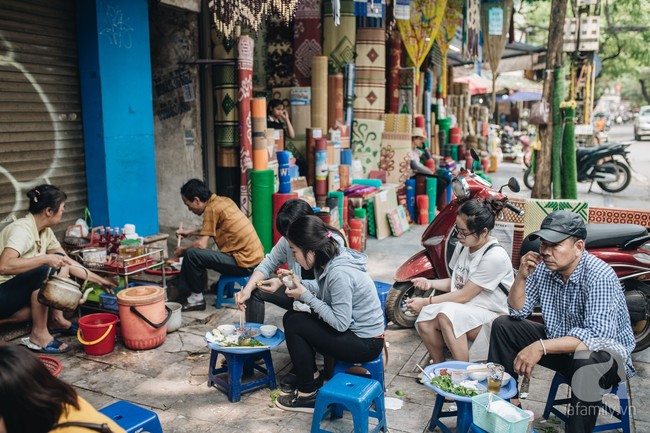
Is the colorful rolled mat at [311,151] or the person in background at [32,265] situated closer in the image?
the person in background at [32,265]

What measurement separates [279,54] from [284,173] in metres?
2.65

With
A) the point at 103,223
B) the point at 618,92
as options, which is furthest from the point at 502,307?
the point at 618,92

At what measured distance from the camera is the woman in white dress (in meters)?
3.90

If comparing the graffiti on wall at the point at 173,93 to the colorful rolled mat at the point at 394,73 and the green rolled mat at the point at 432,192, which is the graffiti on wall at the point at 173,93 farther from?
the colorful rolled mat at the point at 394,73

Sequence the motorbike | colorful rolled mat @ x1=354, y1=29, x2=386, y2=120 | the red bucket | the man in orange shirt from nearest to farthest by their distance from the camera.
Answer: the red bucket < the man in orange shirt < colorful rolled mat @ x1=354, y1=29, x2=386, y2=120 < the motorbike

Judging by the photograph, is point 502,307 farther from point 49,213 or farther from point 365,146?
point 365,146

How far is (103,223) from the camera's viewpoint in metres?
6.06

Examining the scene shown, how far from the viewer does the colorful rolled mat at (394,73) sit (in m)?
10.7

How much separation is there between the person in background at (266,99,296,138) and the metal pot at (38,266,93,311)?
13.2ft

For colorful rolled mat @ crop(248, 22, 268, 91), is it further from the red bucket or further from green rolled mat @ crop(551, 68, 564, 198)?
the red bucket

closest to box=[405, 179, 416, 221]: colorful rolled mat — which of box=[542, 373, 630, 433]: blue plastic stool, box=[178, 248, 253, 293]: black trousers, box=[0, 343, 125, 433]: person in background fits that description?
box=[178, 248, 253, 293]: black trousers

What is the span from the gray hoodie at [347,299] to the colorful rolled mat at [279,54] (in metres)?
5.50

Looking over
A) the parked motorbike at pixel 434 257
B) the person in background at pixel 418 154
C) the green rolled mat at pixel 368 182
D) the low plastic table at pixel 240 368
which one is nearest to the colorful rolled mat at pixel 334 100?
the green rolled mat at pixel 368 182

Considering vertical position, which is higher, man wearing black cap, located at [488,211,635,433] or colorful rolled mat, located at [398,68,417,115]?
colorful rolled mat, located at [398,68,417,115]
